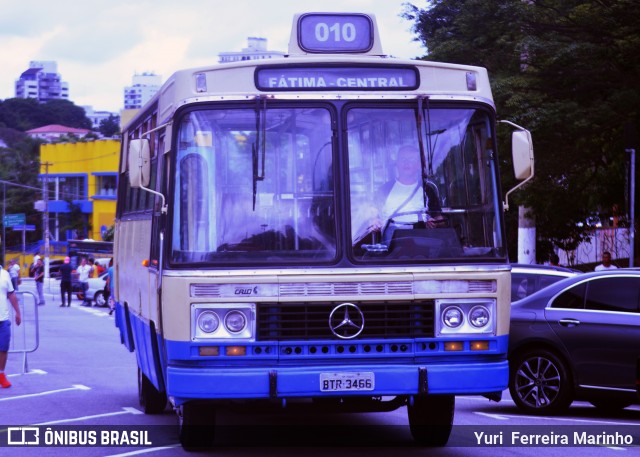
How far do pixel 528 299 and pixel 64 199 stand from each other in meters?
79.8

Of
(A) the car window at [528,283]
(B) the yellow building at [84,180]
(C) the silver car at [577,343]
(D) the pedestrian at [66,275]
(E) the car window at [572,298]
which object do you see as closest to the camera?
(C) the silver car at [577,343]

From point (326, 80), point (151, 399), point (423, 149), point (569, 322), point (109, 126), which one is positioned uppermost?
point (109, 126)

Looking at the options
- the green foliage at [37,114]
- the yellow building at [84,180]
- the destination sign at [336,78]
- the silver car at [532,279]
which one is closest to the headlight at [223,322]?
the destination sign at [336,78]

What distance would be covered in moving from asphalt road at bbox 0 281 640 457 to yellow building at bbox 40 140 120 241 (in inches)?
2749

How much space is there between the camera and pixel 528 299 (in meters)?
14.1

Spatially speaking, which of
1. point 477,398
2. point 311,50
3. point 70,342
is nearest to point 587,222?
point 70,342

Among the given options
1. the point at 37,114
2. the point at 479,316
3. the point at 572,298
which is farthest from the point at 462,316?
the point at 37,114

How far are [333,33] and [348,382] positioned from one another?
3.21 m

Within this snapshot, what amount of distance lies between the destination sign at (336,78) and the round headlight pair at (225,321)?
5.80 ft

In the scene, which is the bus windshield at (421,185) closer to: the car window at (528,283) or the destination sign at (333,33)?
the destination sign at (333,33)

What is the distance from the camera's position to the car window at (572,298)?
13.6m

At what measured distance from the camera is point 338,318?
9.46 metres

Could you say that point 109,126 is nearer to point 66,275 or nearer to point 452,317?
point 66,275

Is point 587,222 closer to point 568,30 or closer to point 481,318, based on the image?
point 568,30
